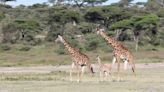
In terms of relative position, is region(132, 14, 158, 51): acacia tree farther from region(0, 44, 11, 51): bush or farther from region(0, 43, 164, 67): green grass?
region(0, 44, 11, 51): bush

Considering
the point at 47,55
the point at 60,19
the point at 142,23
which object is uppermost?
the point at 142,23

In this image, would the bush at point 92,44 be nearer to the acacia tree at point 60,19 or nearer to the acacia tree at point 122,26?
the acacia tree at point 122,26

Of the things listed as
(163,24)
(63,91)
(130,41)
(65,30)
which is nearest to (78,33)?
(65,30)

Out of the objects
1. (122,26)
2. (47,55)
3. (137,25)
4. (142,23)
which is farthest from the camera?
(137,25)

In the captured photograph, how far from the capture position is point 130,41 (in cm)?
6041

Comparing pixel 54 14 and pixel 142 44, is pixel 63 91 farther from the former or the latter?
pixel 54 14

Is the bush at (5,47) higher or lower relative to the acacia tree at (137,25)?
lower

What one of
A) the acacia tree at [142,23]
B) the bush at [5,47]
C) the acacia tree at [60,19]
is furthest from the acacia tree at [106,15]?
the bush at [5,47]

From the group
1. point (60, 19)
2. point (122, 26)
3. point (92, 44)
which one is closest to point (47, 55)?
point (92, 44)

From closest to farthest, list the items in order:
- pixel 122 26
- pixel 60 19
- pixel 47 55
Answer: pixel 47 55 < pixel 122 26 < pixel 60 19

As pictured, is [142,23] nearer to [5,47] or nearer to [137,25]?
[137,25]

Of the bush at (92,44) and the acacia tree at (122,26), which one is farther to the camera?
the acacia tree at (122,26)

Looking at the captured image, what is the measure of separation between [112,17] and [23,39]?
1100cm

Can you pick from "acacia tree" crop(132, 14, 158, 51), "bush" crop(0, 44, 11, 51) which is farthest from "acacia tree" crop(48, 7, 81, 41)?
"bush" crop(0, 44, 11, 51)
